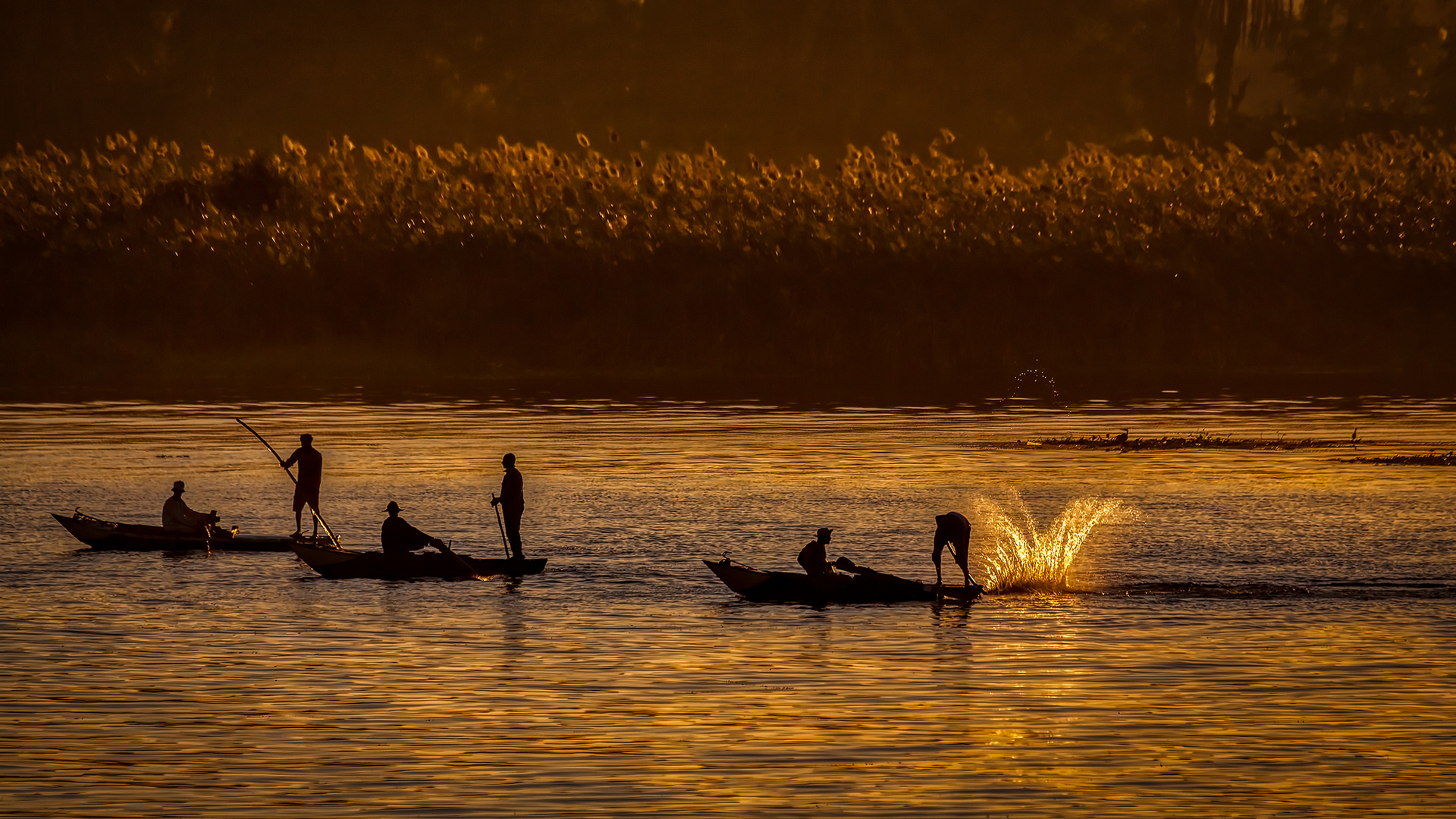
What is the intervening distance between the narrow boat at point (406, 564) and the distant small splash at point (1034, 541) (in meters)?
6.76

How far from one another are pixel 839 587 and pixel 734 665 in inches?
170

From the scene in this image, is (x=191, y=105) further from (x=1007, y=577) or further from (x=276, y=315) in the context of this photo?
(x=1007, y=577)

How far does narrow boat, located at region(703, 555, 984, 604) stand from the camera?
94.9 feet

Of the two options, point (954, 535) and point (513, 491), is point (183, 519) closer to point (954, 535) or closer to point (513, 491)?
point (513, 491)

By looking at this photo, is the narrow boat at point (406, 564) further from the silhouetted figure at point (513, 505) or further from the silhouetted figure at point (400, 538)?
the silhouetted figure at point (513, 505)

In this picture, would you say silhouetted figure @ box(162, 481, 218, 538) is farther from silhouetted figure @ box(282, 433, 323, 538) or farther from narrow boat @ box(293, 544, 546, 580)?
narrow boat @ box(293, 544, 546, 580)

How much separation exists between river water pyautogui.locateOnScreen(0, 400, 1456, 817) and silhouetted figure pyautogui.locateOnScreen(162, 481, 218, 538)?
2.01ft

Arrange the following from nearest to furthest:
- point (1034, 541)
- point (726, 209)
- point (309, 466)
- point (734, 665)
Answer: point (734, 665) < point (309, 466) < point (1034, 541) < point (726, 209)

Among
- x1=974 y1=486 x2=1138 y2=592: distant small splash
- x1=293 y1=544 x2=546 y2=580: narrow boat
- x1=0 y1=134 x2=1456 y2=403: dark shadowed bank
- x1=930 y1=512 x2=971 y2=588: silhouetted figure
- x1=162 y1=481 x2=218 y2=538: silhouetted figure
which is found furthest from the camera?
x1=0 y1=134 x2=1456 y2=403: dark shadowed bank

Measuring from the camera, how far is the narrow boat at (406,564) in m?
31.4

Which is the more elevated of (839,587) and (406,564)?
(406,564)

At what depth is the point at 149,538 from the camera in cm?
3453

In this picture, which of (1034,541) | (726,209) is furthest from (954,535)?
(726,209)

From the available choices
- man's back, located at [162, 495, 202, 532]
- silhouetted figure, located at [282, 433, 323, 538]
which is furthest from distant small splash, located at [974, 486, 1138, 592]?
man's back, located at [162, 495, 202, 532]
